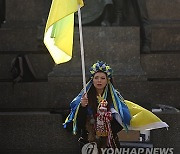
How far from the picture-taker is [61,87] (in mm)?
8836

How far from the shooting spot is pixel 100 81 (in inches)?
237

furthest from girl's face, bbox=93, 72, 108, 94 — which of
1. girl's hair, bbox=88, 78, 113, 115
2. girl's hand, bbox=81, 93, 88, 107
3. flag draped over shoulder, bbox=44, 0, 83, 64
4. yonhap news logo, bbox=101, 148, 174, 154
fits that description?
yonhap news logo, bbox=101, 148, 174, 154

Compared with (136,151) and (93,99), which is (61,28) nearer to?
(93,99)

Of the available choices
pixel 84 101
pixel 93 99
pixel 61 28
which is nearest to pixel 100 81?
pixel 93 99

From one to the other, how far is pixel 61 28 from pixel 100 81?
0.95 metres

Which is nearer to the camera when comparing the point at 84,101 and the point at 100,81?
the point at 84,101

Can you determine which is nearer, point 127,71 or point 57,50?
point 57,50

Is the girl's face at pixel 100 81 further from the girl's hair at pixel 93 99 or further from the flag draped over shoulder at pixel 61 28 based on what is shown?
the flag draped over shoulder at pixel 61 28

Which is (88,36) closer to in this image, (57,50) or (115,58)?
(115,58)

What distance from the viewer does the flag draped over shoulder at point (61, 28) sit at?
6.20 m

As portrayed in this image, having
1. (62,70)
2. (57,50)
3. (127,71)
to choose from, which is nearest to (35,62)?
(62,70)

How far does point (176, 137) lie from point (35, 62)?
3532 mm

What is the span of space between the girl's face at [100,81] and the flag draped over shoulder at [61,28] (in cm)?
60

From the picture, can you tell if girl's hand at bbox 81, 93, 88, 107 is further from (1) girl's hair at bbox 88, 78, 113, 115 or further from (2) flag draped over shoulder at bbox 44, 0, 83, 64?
(2) flag draped over shoulder at bbox 44, 0, 83, 64
